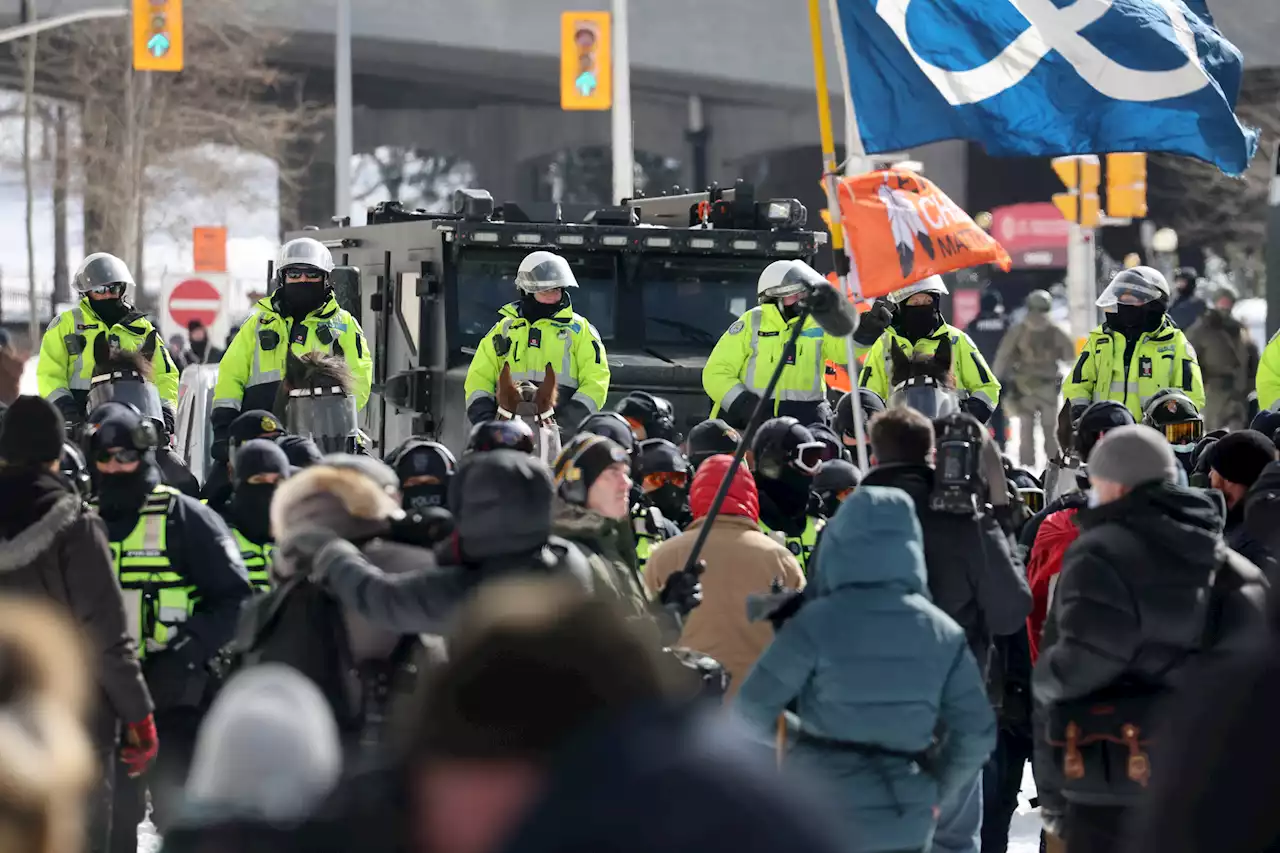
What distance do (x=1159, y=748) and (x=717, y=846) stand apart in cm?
140

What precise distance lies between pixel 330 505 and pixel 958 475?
1.91m

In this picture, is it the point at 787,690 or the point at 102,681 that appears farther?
the point at 102,681

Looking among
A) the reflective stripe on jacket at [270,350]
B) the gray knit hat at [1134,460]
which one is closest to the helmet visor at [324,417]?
the reflective stripe on jacket at [270,350]

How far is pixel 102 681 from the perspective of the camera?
5.56 m

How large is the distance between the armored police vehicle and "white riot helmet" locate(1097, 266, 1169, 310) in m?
2.30

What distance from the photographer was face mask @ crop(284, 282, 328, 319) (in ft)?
35.5

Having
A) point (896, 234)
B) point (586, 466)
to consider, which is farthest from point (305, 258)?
point (586, 466)

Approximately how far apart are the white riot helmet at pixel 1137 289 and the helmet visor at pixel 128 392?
488cm

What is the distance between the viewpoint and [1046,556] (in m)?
7.23


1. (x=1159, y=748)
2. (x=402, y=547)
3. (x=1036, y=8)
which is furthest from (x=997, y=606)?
(x=1036, y=8)

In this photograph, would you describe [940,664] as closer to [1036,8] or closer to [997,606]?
[997,606]

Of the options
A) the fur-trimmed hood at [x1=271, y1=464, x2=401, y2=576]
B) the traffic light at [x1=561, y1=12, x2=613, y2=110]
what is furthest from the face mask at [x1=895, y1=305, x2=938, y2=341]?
the traffic light at [x1=561, y1=12, x2=613, y2=110]

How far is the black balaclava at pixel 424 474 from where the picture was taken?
6430mm

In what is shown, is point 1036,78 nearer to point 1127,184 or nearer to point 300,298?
point 300,298
